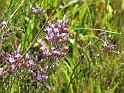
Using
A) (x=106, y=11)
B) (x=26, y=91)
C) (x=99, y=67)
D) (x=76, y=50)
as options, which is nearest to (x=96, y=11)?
(x=106, y=11)

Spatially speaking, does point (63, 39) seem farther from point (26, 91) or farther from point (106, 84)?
point (106, 84)

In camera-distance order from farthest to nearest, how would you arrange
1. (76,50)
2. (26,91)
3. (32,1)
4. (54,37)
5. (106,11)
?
(106,11) → (76,50) → (32,1) → (26,91) → (54,37)

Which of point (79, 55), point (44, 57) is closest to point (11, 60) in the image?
point (44, 57)

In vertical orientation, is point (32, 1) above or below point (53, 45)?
above

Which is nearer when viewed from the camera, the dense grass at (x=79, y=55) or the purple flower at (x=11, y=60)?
the purple flower at (x=11, y=60)

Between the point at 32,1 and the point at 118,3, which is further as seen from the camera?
the point at 118,3

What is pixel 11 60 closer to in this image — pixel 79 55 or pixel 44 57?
pixel 44 57

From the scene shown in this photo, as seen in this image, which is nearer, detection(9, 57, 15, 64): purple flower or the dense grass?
detection(9, 57, 15, 64): purple flower

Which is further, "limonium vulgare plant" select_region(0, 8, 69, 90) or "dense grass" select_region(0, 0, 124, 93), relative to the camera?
"dense grass" select_region(0, 0, 124, 93)

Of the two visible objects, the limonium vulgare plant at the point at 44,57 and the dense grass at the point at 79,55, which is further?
the dense grass at the point at 79,55
